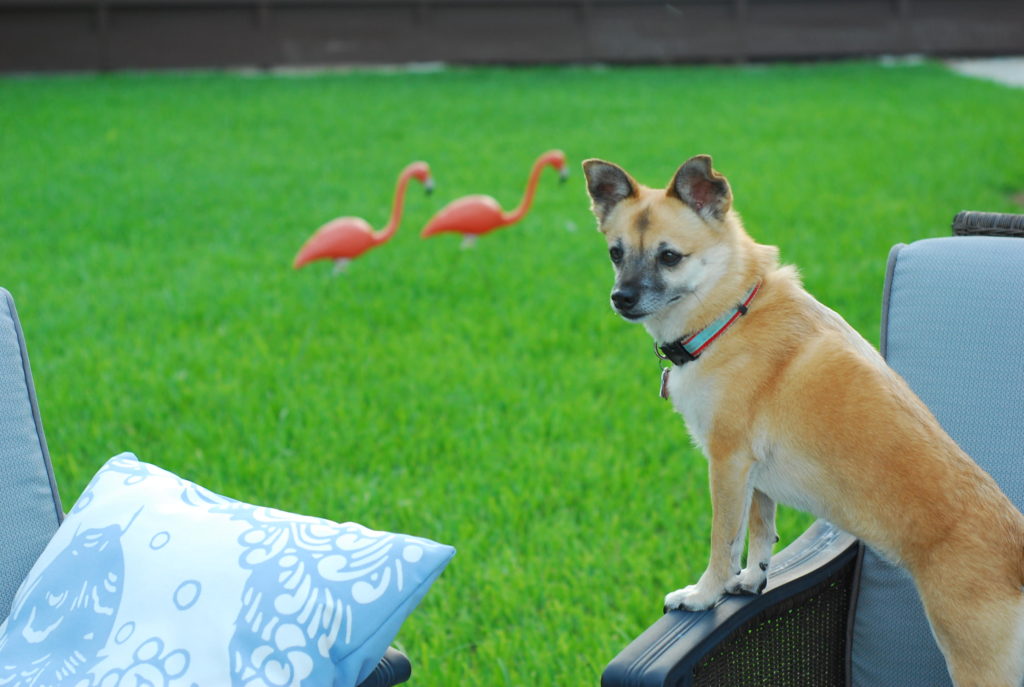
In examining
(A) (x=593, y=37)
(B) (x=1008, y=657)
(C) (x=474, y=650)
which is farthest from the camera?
(A) (x=593, y=37)

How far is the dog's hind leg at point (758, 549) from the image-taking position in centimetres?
194

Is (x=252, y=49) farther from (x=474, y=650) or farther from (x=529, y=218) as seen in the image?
(x=474, y=650)

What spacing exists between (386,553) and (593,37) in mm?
14671

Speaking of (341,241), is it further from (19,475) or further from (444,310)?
(19,475)

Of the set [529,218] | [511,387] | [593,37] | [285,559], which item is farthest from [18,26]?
[285,559]

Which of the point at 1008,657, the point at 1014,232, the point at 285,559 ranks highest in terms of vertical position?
the point at 1014,232

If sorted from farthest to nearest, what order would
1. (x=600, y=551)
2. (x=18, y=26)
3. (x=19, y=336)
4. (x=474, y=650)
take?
(x=18, y=26), (x=600, y=551), (x=474, y=650), (x=19, y=336)

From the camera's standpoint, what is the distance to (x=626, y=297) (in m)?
2.08

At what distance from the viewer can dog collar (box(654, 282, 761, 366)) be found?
6.56ft

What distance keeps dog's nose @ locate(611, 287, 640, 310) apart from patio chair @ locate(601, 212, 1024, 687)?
0.61m

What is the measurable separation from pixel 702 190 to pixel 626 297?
0.28 meters

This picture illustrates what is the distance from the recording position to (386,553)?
1.73 meters

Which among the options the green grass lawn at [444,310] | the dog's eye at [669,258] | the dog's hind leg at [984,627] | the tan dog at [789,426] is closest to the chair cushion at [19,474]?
the green grass lawn at [444,310]

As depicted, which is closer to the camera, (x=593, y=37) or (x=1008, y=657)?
(x=1008, y=657)
